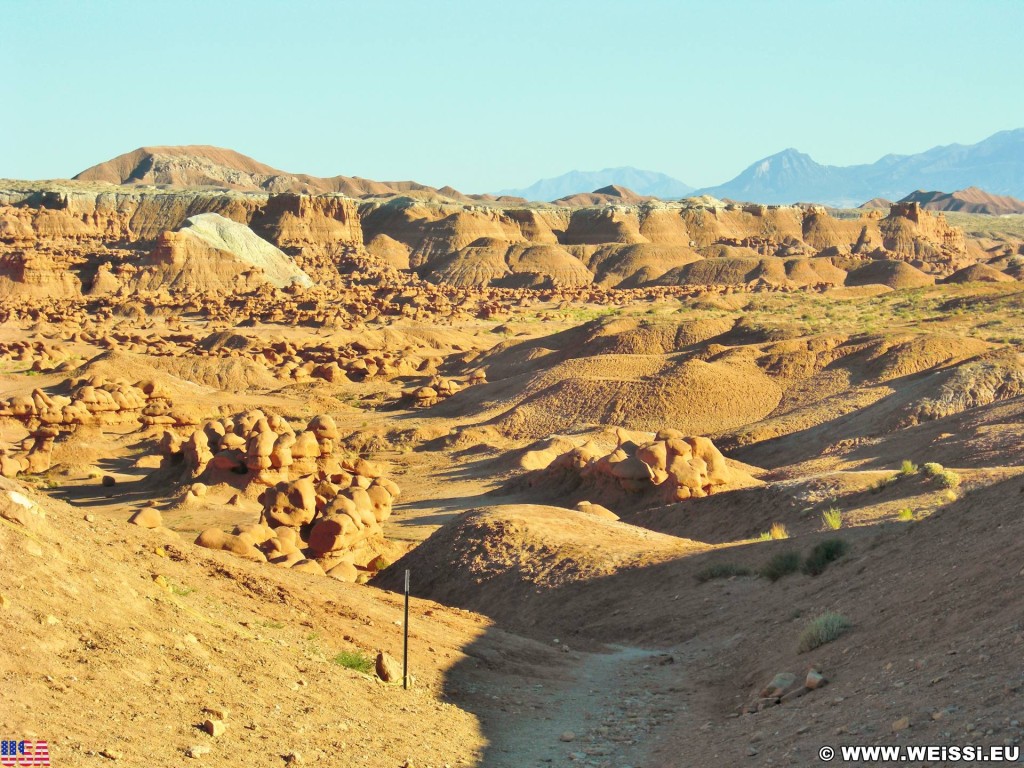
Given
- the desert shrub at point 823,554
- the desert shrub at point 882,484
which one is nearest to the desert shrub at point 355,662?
the desert shrub at point 823,554

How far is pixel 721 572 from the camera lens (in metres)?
14.6

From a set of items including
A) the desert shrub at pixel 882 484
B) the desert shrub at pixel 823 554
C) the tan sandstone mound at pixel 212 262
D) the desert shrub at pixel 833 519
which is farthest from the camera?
the tan sandstone mound at pixel 212 262

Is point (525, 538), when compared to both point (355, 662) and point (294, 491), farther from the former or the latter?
point (355, 662)

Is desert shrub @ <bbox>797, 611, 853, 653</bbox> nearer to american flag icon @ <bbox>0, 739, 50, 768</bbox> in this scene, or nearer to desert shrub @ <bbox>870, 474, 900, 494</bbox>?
american flag icon @ <bbox>0, 739, 50, 768</bbox>

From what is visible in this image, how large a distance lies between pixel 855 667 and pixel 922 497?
898 cm

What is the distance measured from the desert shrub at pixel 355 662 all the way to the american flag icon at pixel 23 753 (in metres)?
3.50

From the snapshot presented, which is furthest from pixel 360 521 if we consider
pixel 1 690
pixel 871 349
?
pixel 871 349

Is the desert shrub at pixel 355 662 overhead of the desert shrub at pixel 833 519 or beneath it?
overhead

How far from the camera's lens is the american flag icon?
5547 millimetres

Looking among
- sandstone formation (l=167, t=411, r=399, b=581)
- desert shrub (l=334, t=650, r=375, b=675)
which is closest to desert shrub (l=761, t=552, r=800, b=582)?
sandstone formation (l=167, t=411, r=399, b=581)

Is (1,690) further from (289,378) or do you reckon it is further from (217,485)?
(289,378)

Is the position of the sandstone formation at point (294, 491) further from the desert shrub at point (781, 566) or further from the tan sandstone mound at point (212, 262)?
the tan sandstone mound at point (212, 262)

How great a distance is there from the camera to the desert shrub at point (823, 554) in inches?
527

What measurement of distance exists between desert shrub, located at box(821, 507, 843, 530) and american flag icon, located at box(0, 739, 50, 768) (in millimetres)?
12464
